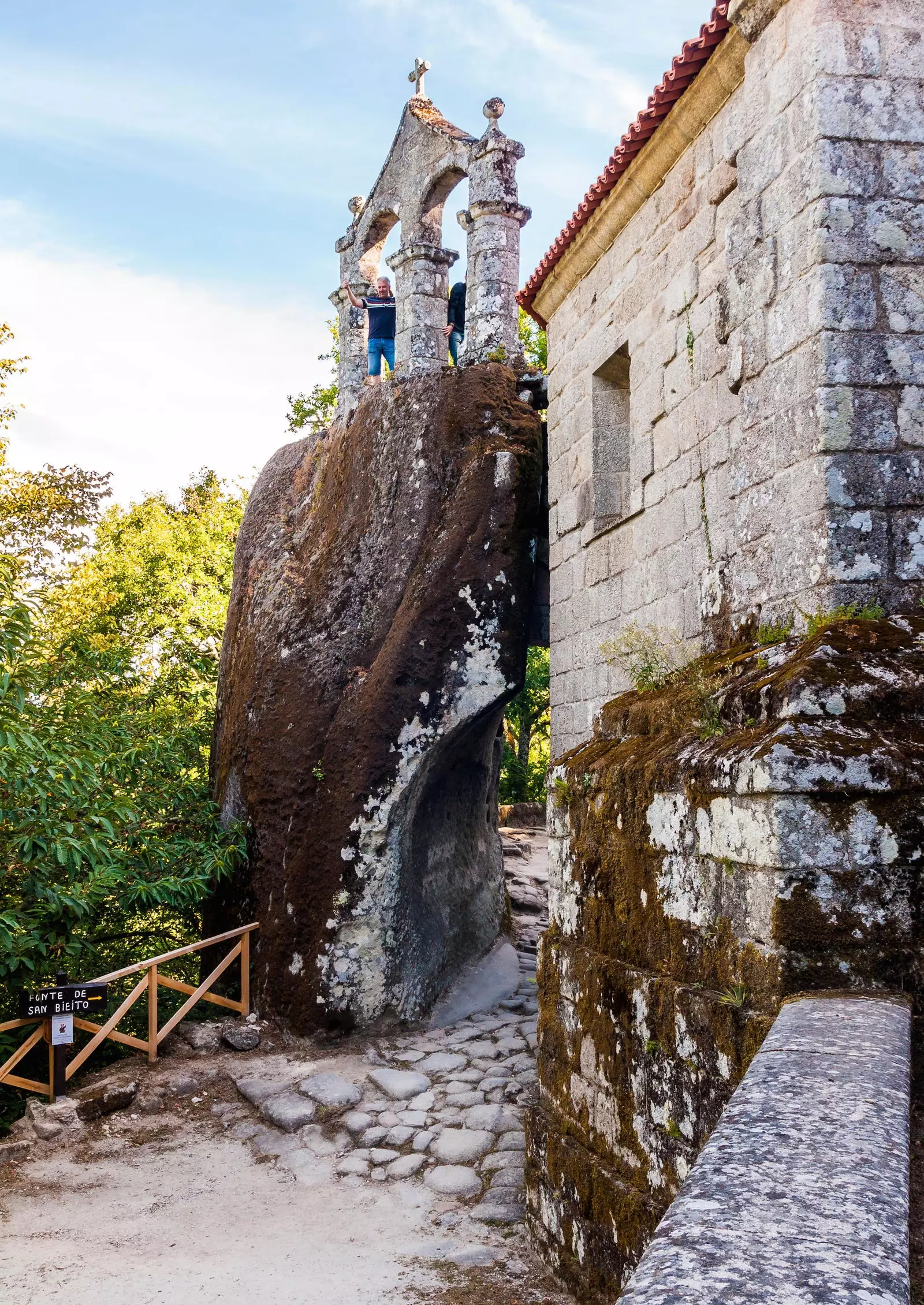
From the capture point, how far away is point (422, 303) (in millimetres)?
8516

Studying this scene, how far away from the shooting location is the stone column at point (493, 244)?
8.05 metres

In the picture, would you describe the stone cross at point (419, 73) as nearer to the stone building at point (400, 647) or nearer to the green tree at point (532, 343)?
the stone building at point (400, 647)

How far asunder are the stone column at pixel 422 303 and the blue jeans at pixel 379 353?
85 cm

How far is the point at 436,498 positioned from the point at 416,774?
6.83 ft

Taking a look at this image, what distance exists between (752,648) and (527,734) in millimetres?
13974

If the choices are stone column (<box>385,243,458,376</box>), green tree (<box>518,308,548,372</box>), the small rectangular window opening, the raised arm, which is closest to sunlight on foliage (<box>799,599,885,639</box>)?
the small rectangular window opening

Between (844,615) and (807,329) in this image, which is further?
(807,329)

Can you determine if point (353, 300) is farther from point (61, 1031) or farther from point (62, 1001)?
point (61, 1031)

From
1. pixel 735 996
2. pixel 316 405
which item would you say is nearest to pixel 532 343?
pixel 316 405

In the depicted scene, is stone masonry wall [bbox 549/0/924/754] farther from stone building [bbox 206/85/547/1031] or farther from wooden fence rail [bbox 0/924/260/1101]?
wooden fence rail [bbox 0/924/260/1101]

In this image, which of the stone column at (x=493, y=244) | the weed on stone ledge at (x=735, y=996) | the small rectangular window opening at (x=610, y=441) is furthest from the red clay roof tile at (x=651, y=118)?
the weed on stone ledge at (x=735, y=996)

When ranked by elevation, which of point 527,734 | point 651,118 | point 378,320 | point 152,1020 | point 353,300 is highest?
point 353,300

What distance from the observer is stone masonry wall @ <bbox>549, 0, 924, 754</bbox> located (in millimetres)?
3482

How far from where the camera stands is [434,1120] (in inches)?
233
